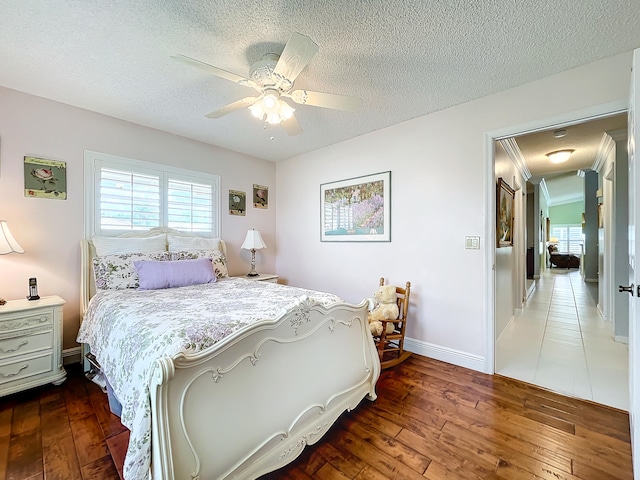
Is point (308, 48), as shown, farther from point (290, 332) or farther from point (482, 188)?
point (482, 188)

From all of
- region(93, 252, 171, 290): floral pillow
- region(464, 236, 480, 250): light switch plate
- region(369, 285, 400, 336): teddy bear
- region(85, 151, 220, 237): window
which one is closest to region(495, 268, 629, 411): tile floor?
region(369, 285, 400, 336): teddy bear

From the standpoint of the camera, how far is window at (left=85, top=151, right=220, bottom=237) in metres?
2.74

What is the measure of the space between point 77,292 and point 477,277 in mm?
3784

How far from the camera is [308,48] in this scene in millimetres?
1438

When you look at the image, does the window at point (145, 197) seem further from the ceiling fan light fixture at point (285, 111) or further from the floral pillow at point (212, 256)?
the ceiling fan light fixture at point (285, 111)

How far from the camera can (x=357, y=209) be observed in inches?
133

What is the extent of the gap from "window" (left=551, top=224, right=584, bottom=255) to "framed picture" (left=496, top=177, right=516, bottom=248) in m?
11.9

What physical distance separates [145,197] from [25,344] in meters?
1.62

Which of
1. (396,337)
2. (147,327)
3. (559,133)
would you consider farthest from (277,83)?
(559,133)

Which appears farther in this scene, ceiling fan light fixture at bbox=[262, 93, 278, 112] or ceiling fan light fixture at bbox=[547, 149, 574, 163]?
ceiling fan light fixture at bbox=[547, 149, 574, 163]

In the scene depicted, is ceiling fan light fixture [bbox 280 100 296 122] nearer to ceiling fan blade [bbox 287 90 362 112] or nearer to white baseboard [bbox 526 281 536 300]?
ceiling fan blade [bbox 287 90 362 112]

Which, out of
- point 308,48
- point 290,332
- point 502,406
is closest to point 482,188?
point 502,406

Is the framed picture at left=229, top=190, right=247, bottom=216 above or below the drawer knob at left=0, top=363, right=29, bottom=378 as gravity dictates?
above

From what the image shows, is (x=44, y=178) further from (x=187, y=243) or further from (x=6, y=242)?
(x=187, y=243)
